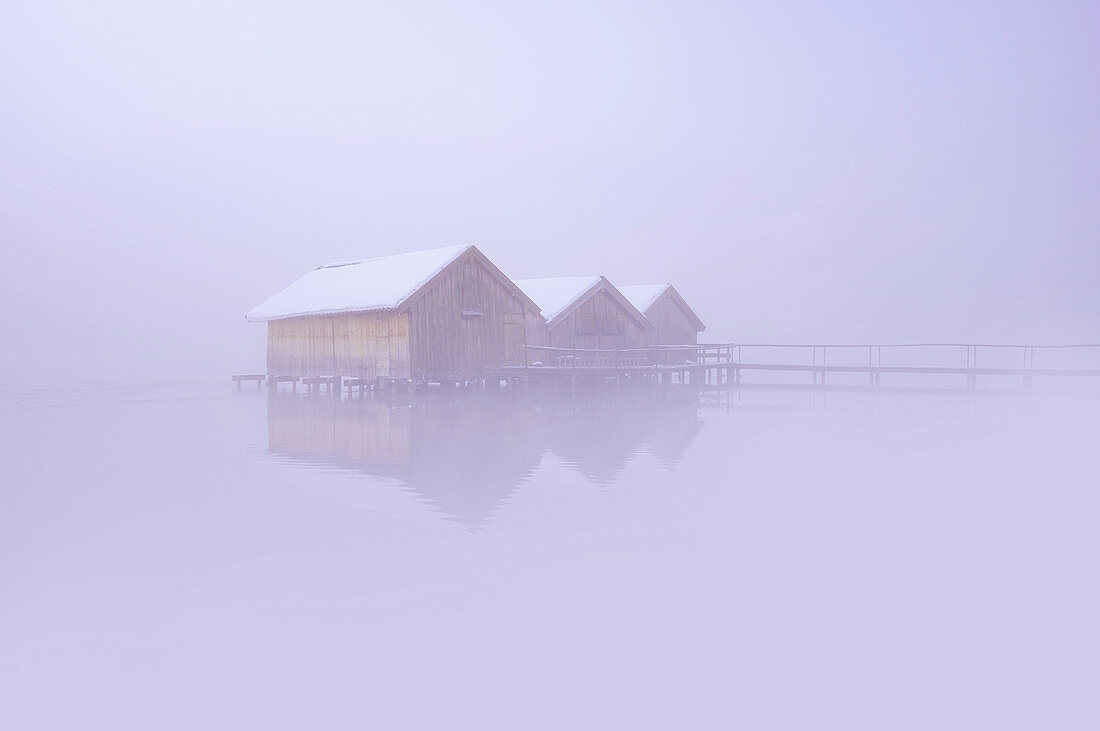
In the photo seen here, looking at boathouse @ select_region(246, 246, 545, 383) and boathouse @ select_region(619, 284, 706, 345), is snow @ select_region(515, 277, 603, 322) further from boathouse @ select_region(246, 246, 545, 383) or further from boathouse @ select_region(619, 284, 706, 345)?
boathouse @ select_region(619, 284, 706, 345)

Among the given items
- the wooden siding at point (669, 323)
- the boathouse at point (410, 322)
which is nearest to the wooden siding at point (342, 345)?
the boathouse at point (410, 322)

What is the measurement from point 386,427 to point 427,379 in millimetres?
11463

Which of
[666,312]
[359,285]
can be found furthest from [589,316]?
[359,285]

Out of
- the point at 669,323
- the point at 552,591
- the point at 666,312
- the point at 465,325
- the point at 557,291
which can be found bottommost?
the point at 552,591

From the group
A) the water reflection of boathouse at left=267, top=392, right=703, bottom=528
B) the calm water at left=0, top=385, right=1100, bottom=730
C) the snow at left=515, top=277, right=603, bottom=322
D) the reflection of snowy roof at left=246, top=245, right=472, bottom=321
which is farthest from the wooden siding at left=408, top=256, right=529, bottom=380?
the calm water at left=0, top=385, right=1100, bottom=730

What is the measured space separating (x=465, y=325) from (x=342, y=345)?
5.01m

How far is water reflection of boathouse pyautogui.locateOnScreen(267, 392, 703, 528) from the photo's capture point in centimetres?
1198

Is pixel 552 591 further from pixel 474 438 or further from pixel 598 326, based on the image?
pixel 598 326

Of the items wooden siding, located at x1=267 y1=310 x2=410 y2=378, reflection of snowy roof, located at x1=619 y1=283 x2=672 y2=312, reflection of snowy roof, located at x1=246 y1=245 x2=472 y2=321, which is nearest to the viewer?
wooden siding, located at x1=267 y1=310 x2=410 y2=378

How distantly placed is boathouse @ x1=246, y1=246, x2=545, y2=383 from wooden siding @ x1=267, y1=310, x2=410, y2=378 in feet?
0.12

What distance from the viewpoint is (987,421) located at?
20.6 metres

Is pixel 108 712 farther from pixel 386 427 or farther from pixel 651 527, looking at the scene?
pixel 386 427

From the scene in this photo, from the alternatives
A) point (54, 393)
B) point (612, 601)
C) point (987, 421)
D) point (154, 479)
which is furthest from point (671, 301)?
point (612, 601)

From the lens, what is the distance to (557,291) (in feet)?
130
